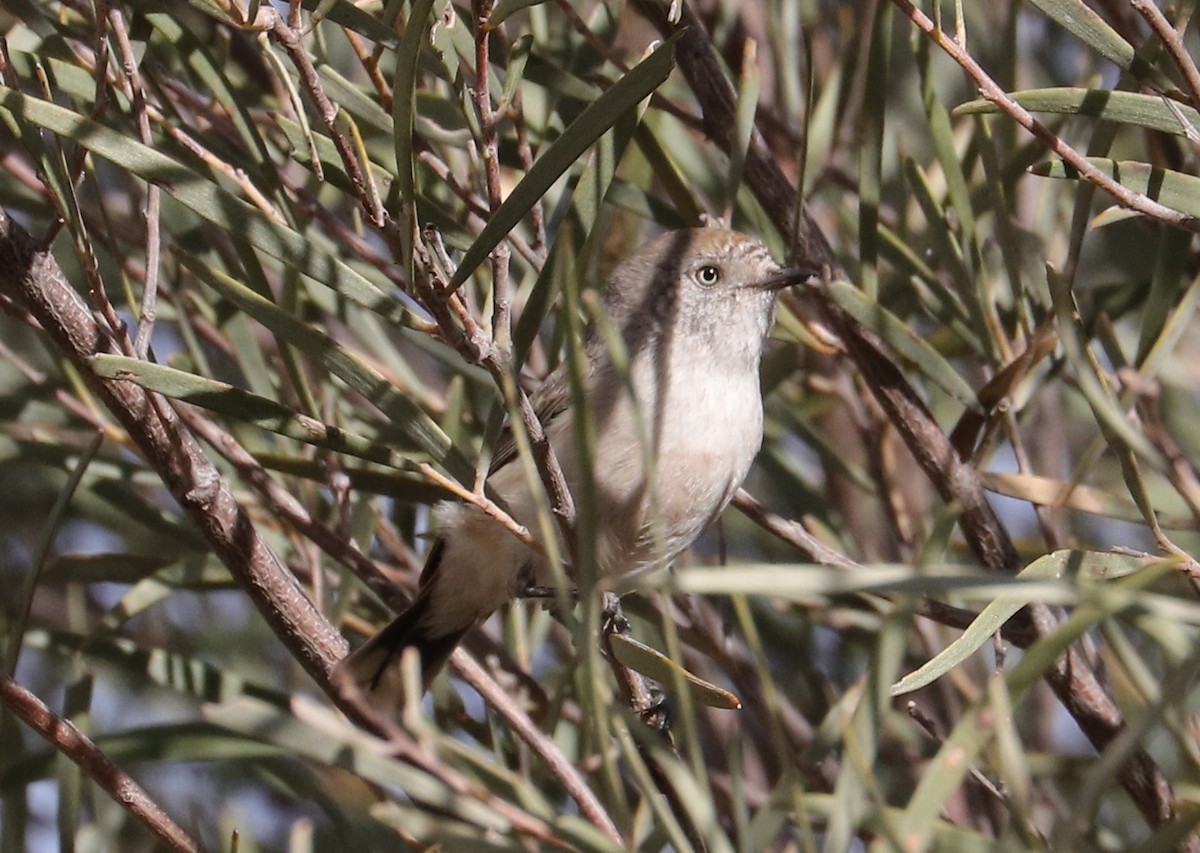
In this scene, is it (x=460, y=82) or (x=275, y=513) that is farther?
(x=275, y=513)

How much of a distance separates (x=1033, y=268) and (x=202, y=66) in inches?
49.3

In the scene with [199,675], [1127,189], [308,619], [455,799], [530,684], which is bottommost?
[530,684]

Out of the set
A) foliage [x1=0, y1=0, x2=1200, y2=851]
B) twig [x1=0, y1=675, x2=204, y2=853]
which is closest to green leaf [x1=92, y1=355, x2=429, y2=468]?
foliage [x1=0, y1=0, x2=1200, y2=851]

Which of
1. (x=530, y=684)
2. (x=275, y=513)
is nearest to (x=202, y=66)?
(x=275, y=513)

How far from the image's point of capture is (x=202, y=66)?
205 centimetres

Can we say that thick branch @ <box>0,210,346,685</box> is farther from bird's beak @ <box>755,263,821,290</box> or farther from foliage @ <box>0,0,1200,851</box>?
bird's beak @ <box>755,263,821,290</box>

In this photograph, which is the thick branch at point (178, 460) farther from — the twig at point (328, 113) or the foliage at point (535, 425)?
the twig at point (328, 113)

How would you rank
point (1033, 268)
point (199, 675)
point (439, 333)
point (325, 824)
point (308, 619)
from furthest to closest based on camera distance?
point (325, 824) → point (199, 675) → point (1033, 268) → point (308, 619) → point (439, 333)

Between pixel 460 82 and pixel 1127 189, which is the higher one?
pixel 460 82

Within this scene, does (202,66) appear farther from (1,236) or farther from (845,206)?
(845,206)

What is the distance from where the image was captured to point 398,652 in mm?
2430

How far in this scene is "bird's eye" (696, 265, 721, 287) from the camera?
2.69 m

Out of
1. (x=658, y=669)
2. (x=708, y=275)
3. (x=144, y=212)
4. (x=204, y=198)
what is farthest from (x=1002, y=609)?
(x=708, y=275)

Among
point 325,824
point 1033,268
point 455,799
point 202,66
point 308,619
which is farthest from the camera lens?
point 325,824
